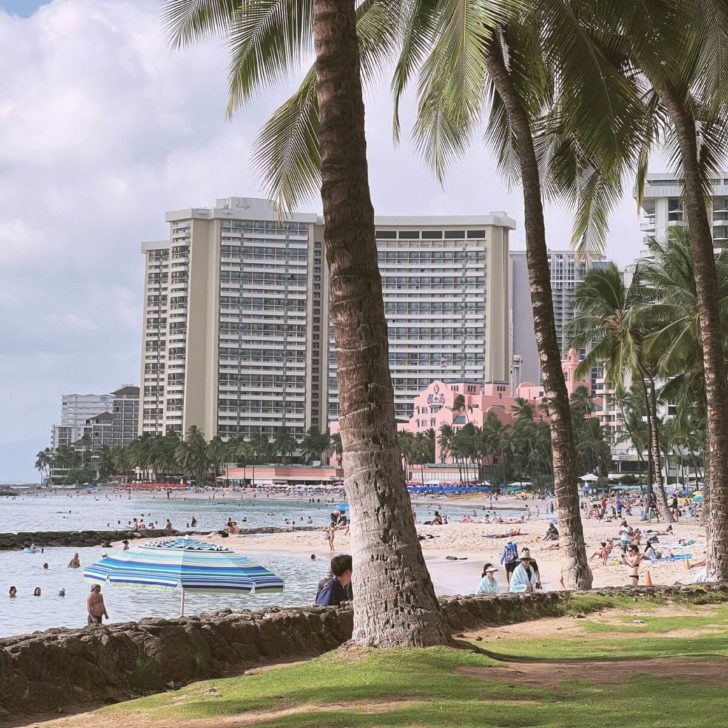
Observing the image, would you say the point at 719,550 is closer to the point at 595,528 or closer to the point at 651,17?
the point at 651,17

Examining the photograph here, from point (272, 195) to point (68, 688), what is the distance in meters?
7.04

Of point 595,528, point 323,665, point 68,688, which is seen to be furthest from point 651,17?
point 595,528

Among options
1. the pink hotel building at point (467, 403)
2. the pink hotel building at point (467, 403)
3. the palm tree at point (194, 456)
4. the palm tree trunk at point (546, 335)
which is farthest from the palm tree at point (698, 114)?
the palm tree at point (194, 456)

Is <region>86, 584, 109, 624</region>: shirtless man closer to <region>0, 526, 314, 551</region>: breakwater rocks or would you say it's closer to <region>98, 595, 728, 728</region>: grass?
<region>98, 595, 728, 728</region>: grass

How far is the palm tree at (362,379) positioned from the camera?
8.60 meters

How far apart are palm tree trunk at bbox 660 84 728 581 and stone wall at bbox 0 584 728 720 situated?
773cm

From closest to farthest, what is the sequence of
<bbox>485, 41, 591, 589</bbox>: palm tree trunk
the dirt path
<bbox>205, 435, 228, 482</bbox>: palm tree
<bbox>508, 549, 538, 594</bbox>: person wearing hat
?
the dirt path, <bbox>485, 41, 591, 589</bbox>: palm tree trunk, <bbox>508, 549, 538, 594</bbox>: person wearing hat, <bbox>205, 435, 228, 482</bbox>: palm tree

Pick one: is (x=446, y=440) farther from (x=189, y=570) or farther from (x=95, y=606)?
(x=189, y=570)

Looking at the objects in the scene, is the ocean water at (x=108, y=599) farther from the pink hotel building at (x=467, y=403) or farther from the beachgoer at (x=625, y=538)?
the pink hotel building at (x=467, y=403)

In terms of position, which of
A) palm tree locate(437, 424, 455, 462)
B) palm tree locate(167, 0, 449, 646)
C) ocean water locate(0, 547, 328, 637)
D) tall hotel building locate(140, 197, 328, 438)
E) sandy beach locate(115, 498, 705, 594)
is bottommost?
ocean water locate(0, 547, 328, 637)

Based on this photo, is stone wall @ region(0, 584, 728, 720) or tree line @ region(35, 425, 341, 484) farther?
tree line @ region(35, 425, 341, 484)

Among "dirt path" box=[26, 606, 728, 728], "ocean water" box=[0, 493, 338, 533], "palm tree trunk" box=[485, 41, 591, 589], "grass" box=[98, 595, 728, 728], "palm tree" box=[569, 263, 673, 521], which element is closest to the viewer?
"grass" box=[98, 595, 728, 728]

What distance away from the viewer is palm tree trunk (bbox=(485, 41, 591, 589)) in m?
15.5

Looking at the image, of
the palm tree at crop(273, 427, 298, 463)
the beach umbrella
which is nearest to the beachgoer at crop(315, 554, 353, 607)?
the beach umbrella
